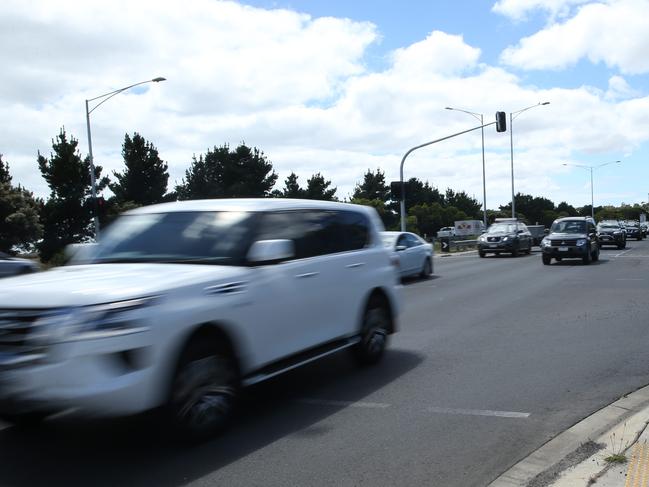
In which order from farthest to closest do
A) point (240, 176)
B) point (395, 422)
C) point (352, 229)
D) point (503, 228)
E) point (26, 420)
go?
point (240, 176) → point (503, 228) → point (352, 229) → point (395, 422) → point (26, 420)

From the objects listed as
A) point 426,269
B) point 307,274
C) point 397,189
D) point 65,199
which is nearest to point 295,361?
point 307,274

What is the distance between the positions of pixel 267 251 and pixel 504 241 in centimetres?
2602

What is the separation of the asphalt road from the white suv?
1.21 ft

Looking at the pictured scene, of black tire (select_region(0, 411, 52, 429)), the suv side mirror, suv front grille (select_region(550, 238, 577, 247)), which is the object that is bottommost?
black tire (select_region(0, 411, 52, 429))

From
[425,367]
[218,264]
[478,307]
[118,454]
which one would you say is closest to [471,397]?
[425,367]

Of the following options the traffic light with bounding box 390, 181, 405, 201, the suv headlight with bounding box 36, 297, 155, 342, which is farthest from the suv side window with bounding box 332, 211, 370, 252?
the traffic light with bounding box 390, 181, 405, 201

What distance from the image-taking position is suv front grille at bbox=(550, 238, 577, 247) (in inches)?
937

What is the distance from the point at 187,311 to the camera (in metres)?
4.66

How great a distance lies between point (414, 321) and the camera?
35.8 feet

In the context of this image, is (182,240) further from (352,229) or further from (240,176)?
(240,176)

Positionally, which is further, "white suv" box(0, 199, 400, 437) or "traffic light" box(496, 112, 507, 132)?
"traffic light" box(496, 112, 507, 132)

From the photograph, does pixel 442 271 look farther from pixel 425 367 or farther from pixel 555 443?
pixel 555 443

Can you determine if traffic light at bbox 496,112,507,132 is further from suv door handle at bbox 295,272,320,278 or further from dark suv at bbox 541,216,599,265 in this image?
suv door handle at bbox 295,272,320,278

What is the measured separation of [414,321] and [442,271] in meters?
11.9
